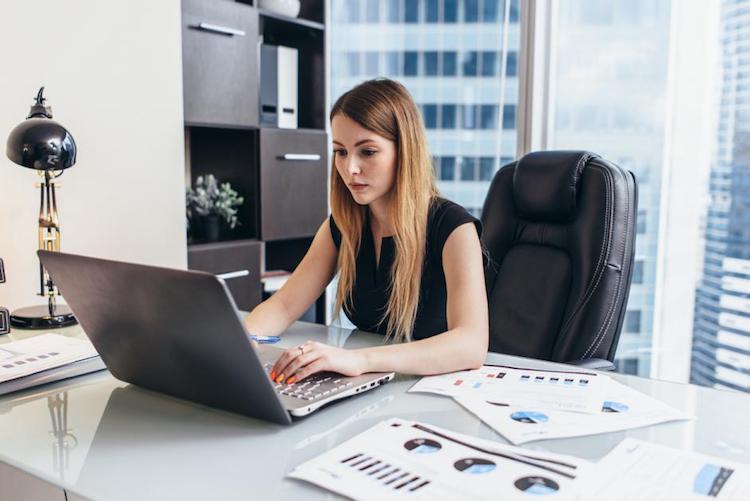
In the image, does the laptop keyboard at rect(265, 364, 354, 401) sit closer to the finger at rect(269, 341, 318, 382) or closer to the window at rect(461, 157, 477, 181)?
the finger at rect(269, 341, 318, 382)

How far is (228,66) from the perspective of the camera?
2607 mm

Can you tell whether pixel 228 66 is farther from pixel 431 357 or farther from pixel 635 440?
pixel 635 440

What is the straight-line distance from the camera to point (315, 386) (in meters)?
1.09

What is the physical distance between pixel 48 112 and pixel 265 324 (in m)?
0.74

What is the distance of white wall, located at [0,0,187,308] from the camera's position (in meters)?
1.99

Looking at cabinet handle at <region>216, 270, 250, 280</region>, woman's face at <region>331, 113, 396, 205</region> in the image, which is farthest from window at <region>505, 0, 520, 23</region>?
woman's face at <region>331, 113, 396, 205</region>

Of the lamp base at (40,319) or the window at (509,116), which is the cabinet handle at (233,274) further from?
the window at (509,116)

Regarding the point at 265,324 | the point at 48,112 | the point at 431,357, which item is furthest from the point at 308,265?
the point at 48,112

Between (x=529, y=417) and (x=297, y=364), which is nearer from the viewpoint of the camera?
(x=529, y=417)

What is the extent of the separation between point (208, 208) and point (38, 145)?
3.68ft

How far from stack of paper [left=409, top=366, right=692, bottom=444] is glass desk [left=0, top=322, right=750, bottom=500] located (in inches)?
0.8

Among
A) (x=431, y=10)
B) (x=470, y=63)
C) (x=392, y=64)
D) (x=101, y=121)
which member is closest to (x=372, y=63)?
(x=392, y=64)

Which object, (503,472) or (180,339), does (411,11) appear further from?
(503,472)

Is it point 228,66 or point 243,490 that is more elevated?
point 228,66
